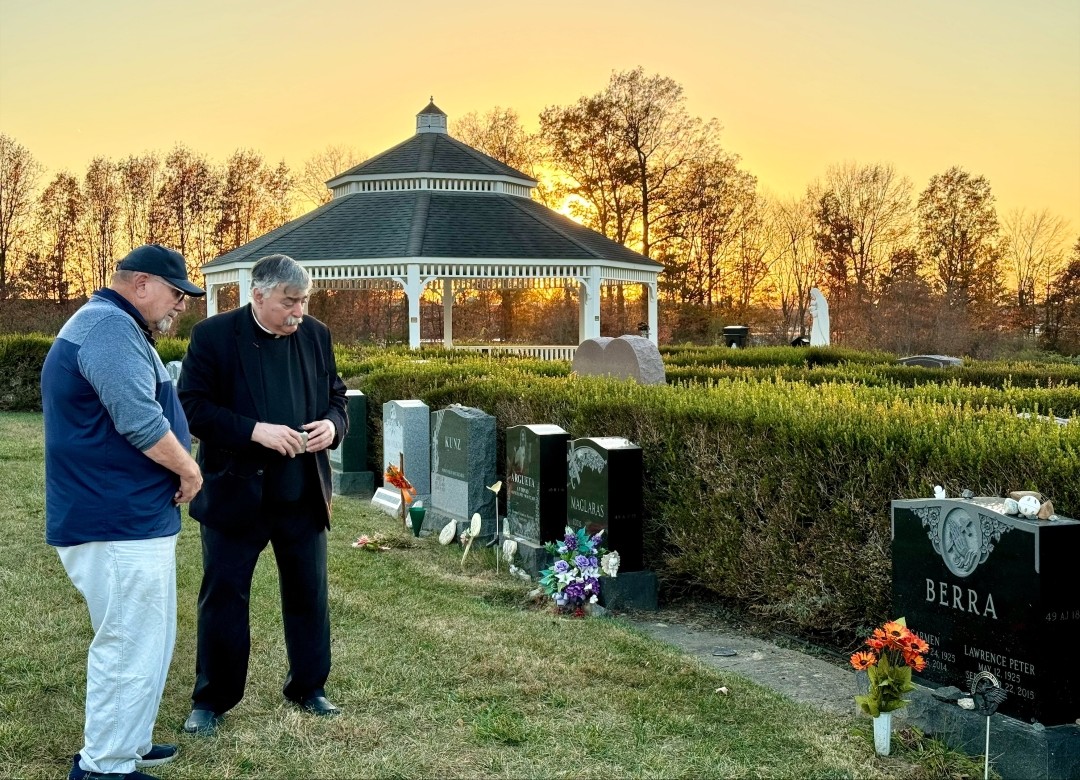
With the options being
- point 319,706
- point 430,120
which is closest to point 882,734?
point 319,706

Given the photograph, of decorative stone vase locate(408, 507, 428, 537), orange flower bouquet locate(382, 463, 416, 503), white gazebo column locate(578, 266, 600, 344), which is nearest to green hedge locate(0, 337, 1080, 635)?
decorative stone vase locate(408, 507, 428, 537)

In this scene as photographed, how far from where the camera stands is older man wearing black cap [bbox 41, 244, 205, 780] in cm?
403

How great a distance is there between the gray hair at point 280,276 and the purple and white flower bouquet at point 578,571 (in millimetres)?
3312

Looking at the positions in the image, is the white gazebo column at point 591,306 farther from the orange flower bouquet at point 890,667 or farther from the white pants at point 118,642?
the white pants at point 118,642

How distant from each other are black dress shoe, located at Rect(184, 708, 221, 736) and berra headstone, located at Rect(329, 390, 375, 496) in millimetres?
8212

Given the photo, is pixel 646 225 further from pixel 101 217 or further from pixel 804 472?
pixel 804 472

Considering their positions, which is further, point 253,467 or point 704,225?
point 704,225

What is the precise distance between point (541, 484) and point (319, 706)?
352 cm

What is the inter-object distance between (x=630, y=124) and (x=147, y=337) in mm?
44935

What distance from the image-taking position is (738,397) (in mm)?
8133

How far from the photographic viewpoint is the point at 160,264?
4281 mm

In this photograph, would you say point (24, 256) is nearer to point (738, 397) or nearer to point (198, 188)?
point (198, 188)

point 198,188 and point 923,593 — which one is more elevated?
point 198,188

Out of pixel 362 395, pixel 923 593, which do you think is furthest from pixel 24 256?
pixel 923 593
